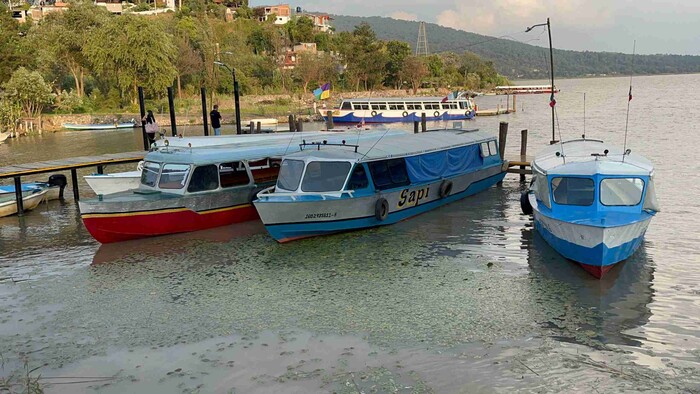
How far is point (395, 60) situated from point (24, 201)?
9666 centimetres

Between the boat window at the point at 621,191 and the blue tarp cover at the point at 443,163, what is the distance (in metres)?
6.62

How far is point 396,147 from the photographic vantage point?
1939 cm

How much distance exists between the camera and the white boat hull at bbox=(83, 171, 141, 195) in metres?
20.5

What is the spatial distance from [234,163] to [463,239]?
7.60 meters

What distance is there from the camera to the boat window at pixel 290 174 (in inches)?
669

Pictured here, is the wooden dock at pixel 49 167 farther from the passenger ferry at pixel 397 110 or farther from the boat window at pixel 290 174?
the passenger ferry at pixel 397 110

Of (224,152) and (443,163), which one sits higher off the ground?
(224,152)

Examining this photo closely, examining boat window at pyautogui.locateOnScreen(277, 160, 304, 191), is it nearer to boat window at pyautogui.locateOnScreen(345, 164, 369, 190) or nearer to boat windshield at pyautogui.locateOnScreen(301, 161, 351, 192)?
boat windshield at pyautogui.locateOnScreen(301, 161, 351, 192)

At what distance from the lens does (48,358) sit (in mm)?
10086

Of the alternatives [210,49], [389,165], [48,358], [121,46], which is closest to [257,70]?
[210,49]

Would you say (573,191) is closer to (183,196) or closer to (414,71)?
Result: (183,196)

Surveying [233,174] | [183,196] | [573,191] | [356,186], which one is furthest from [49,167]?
[573,191]

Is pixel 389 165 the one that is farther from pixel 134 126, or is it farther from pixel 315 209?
pixel 134 126

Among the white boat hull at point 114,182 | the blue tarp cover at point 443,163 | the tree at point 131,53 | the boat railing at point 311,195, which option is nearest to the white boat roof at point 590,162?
the blue tarp cover at point 443,163
